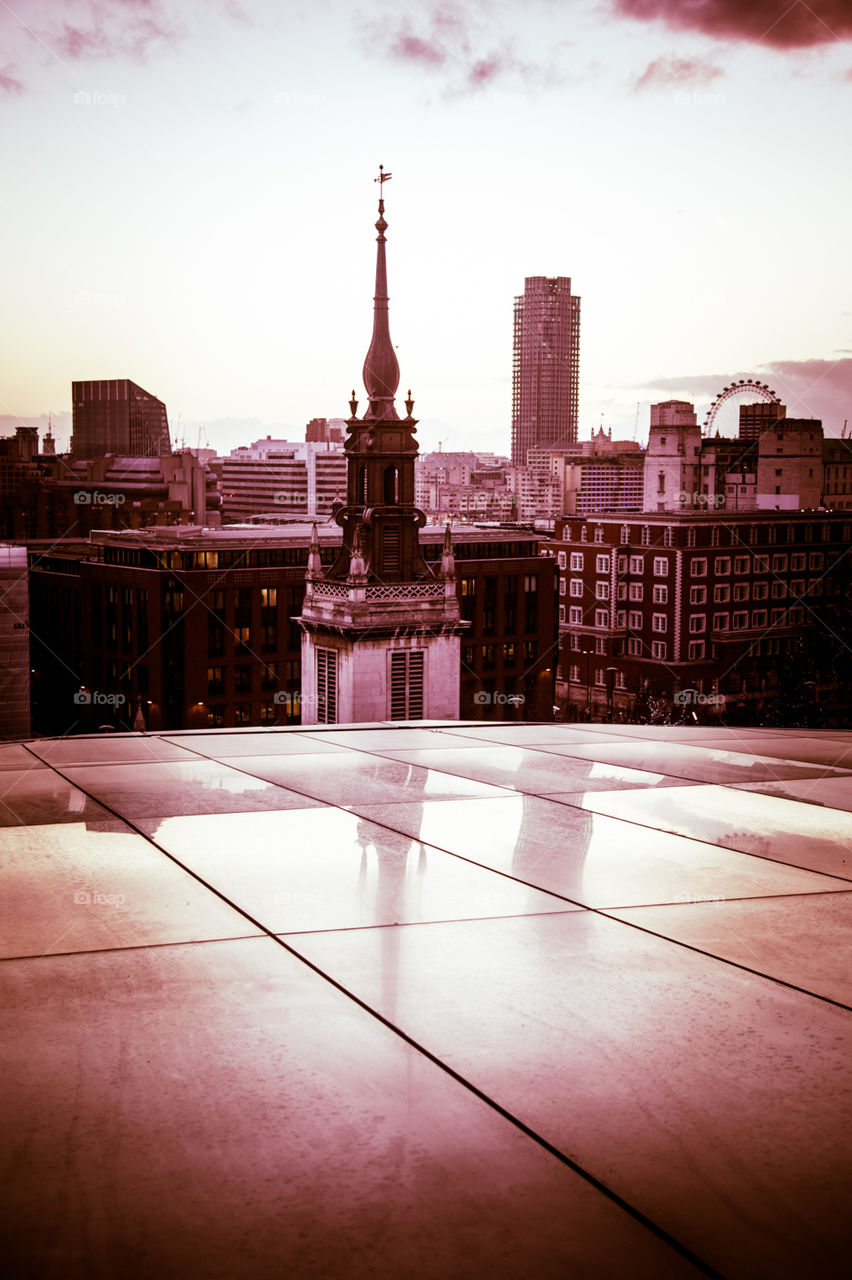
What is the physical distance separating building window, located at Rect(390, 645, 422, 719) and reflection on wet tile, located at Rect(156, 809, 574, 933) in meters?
40.9

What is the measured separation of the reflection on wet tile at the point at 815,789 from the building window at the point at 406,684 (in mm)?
38113

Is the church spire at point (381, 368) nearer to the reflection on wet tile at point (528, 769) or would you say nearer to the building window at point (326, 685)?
the building window at point (326, 685)

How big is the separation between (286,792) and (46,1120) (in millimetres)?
7197

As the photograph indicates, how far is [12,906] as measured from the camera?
26.2 feet

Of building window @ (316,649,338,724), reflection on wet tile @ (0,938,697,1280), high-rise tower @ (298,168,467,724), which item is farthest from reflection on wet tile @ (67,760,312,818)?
building window @ (316,649,338,724)

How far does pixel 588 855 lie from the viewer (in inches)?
376

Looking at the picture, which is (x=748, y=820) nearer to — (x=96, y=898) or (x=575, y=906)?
(x=575, y=906)

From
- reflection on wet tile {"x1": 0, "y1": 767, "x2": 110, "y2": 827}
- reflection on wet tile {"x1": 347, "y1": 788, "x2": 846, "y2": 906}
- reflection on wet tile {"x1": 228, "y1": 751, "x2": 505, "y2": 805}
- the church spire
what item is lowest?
reflection on wet tile {"x1": 228, "y1": 751, "x2": 505, "y2": 805}

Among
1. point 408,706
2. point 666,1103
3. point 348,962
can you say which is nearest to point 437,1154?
point 666,1103

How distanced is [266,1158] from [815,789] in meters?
9.12

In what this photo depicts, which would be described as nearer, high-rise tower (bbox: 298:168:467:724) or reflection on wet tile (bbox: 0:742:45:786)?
reflection on wet tile (bbox: 0:742:45:786)

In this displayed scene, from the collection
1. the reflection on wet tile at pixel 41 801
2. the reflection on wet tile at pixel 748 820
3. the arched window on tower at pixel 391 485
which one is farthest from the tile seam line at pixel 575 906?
the arched window on tower at pixel 391 485

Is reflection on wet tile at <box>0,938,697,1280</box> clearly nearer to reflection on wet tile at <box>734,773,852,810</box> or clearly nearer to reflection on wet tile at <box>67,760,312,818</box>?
reflection on wet tile at <box>67,760,312,818</box>

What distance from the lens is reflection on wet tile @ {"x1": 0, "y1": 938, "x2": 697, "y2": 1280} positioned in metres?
4.33
